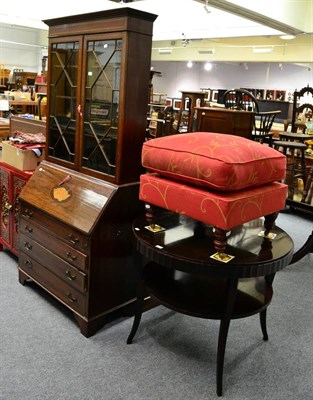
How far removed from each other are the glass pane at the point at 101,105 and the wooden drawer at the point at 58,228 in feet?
1.36

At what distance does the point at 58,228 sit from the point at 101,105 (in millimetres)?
811

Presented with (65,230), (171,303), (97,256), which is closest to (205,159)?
(171,303)

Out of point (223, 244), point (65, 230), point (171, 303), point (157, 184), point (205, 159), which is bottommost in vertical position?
point (171, 303)

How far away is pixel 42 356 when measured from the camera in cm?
221

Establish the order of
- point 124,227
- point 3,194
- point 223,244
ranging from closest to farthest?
point 223,244, point 124,227, point 3,194

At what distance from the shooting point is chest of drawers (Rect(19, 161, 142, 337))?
233 cm

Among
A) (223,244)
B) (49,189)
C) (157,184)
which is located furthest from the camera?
(49,189)

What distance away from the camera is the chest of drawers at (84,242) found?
7.63ft

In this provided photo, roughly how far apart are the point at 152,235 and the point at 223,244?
1.38ft

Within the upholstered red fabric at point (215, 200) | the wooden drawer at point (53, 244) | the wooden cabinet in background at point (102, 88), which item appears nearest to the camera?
the upholstered red fabric at point (215, 200)

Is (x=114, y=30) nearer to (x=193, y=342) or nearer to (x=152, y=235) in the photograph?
(x=152, y=235)

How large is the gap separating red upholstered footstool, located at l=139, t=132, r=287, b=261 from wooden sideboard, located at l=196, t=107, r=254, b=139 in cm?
190

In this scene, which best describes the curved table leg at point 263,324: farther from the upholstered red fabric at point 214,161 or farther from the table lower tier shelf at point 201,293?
the upholstered red fabric at point 214,161

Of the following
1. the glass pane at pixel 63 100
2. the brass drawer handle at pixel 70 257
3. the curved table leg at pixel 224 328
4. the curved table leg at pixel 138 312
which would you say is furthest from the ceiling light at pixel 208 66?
the curved table leg at pixel 224 328
